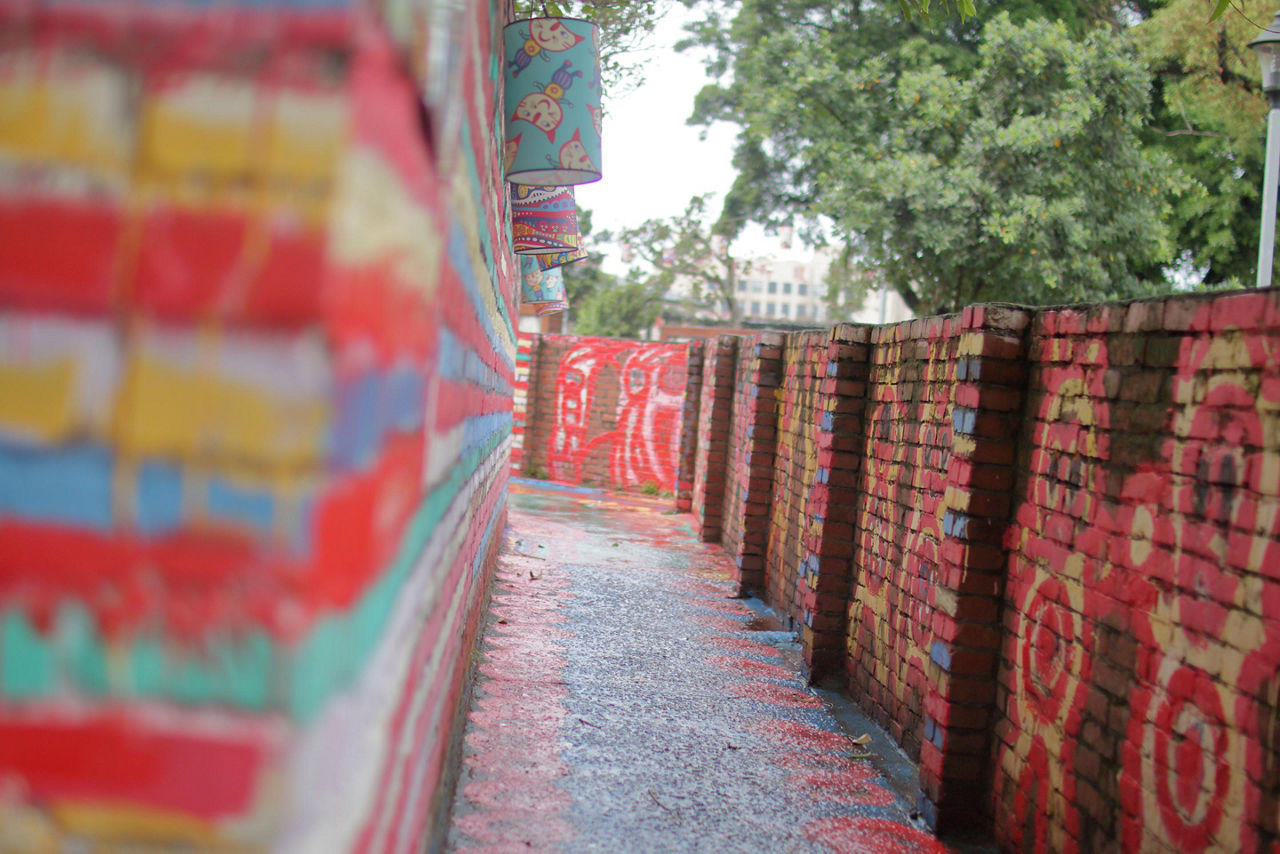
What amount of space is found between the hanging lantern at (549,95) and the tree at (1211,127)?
14.0 m

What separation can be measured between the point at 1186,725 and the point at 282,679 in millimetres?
2388

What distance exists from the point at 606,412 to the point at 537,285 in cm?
795

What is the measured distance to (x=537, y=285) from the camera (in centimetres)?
741

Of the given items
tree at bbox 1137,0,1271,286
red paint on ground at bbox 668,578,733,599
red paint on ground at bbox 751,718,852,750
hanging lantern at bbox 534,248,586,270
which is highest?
tree at bbox 1137,0,1271,286

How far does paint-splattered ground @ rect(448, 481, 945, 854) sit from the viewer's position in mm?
3320

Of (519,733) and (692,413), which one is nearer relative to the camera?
(519,733)

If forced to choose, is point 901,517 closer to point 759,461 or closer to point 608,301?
point 759,461

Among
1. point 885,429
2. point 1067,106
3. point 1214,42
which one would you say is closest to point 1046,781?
point 885,429

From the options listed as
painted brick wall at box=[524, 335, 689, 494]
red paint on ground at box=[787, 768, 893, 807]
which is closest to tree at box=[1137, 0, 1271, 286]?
painted brick wall at box=[524, 335, 689, 494]

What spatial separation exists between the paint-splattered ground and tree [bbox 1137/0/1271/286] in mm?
12591

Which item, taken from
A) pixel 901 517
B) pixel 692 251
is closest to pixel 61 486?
pixel 901 517

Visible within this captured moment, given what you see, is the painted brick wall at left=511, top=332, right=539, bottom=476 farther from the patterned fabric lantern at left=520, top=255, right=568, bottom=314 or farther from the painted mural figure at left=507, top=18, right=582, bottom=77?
the painted mural figure at left=507, top=18, right=582, bottom=77

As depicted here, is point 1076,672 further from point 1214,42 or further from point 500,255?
point 1214,42

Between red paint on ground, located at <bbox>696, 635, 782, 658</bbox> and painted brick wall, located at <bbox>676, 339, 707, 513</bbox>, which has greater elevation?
painted brick wall, located at <bbox>676, 339, 707, 513</bbox>
